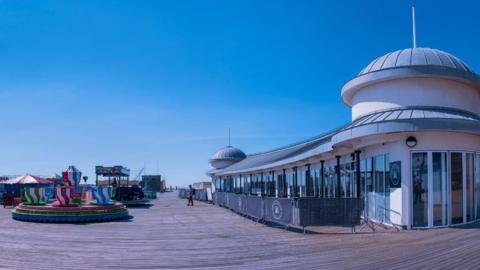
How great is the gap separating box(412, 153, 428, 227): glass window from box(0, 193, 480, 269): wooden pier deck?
0.84m

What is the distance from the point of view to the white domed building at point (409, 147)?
15.6 m

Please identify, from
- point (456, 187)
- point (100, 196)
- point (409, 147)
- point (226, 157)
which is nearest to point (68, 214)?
point (100, 196)

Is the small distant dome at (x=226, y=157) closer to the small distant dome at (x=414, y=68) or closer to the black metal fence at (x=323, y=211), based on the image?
the small distant dome at (x=414, y=68)

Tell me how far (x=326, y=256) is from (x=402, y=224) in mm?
6192

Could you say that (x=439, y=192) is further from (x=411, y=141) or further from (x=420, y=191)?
(x=411, y=141)

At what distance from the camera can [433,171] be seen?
51.3ft

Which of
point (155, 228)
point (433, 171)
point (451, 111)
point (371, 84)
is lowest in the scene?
point (155, 228)

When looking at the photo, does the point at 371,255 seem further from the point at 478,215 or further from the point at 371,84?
→ the point at 371,84

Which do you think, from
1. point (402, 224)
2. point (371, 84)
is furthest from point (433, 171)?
point (371, 84)

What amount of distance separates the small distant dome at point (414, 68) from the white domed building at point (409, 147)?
4 cm

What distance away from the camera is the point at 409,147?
15734 millimetres

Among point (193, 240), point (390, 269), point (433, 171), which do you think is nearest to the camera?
point (390, 269)

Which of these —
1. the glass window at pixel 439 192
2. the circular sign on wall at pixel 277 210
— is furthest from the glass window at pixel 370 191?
the circular sign on wall at pixel 277 210

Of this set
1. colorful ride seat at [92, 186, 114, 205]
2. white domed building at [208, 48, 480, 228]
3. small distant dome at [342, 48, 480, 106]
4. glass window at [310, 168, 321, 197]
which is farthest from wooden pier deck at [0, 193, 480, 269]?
glass window at [310, 168, 321, 197]
